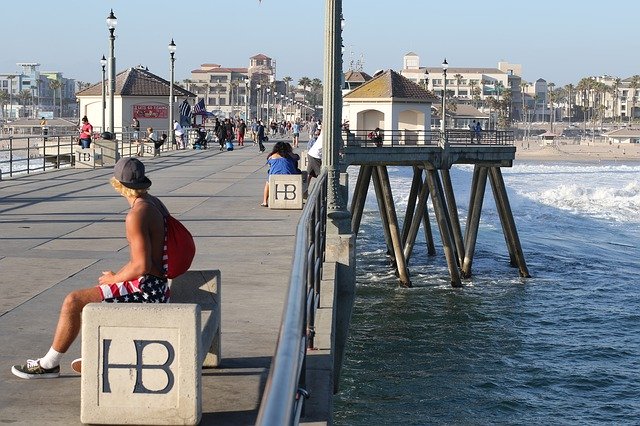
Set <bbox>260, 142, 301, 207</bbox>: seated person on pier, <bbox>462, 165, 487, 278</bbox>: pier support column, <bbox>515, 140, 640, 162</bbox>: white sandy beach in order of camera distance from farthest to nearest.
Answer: <bbox>515, 140, 640, 162</bbox>: white sandy beach, <bbox>462, 165, 487, 278</bbox>: pier support column, <bbox>260, 142, 301, 207</bbox>: seated person on pier

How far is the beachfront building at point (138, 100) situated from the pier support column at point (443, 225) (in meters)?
25.7

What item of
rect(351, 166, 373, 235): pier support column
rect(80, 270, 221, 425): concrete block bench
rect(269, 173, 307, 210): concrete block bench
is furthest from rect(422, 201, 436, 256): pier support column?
rect(80, 270, 221, 425): concrete block bench

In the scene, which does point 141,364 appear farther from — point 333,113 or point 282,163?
point 282,163

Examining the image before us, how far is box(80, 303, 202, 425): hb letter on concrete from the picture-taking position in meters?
5.38

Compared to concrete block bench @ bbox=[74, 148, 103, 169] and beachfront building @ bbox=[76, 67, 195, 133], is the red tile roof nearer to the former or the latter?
beachfront building @ bbox=[76, 67, 195, 133]

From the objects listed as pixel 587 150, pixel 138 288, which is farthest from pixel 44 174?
pixel 587 150

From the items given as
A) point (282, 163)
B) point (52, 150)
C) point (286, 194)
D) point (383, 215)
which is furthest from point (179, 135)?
point (286, 194)

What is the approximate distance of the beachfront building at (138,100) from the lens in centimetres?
5641

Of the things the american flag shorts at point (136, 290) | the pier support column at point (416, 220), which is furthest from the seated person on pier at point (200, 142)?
the american flag shorts at point (136, 290)

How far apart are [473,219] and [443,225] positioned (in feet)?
7.18

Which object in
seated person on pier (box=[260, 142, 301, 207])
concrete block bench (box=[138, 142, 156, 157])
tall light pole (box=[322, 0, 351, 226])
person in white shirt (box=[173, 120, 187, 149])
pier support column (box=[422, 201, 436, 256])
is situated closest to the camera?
tall light pole (box=[322, 0, 351, 226])

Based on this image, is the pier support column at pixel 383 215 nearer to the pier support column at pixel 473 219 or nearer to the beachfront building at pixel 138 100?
the pier support column at pixel 473 219

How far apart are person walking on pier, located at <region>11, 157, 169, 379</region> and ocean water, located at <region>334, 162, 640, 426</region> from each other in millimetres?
8598

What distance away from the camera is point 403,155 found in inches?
1278
